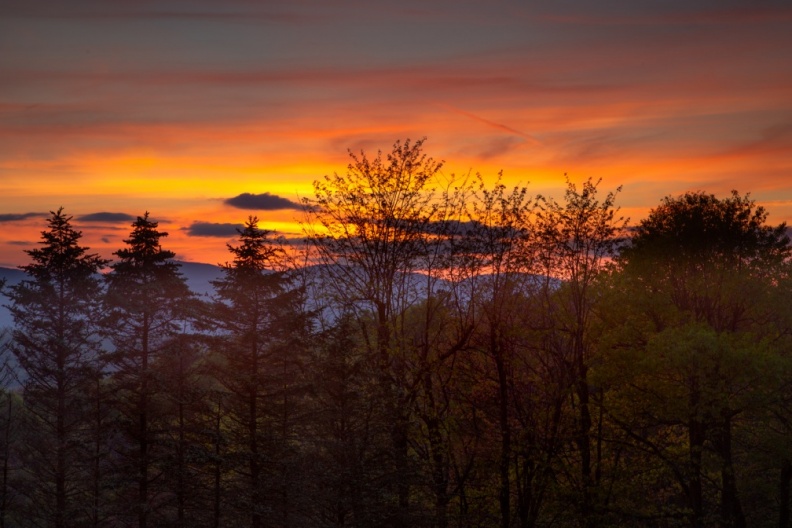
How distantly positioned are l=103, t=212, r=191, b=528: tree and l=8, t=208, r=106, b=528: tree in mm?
2813

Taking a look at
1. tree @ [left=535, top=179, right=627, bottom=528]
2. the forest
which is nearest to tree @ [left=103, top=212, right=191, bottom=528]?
the forest

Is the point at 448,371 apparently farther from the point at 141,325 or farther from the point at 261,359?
the point at 141,325

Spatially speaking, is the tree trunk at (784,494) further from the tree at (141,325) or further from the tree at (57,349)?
the tree at (57,349)

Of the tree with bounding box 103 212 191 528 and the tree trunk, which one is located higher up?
the tree with bounding box 103 212 191 528

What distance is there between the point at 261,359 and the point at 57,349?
Result: 476 inches

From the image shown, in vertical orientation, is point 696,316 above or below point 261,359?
above

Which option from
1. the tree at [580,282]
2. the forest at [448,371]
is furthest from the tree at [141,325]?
the tree at [580,282]

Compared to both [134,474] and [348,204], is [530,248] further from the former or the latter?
[134,474]

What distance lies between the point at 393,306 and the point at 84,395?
63.9 ft

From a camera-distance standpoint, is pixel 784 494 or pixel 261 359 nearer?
pixel 784 494

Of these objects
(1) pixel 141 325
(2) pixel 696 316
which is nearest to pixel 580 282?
(2) pixel 696 316

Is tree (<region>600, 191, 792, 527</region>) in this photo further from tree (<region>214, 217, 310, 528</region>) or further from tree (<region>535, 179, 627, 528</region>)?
tree (<region>214, 217, 310, 528</region>)

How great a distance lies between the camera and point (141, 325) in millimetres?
39281

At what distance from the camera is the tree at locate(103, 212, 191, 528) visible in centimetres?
3831
